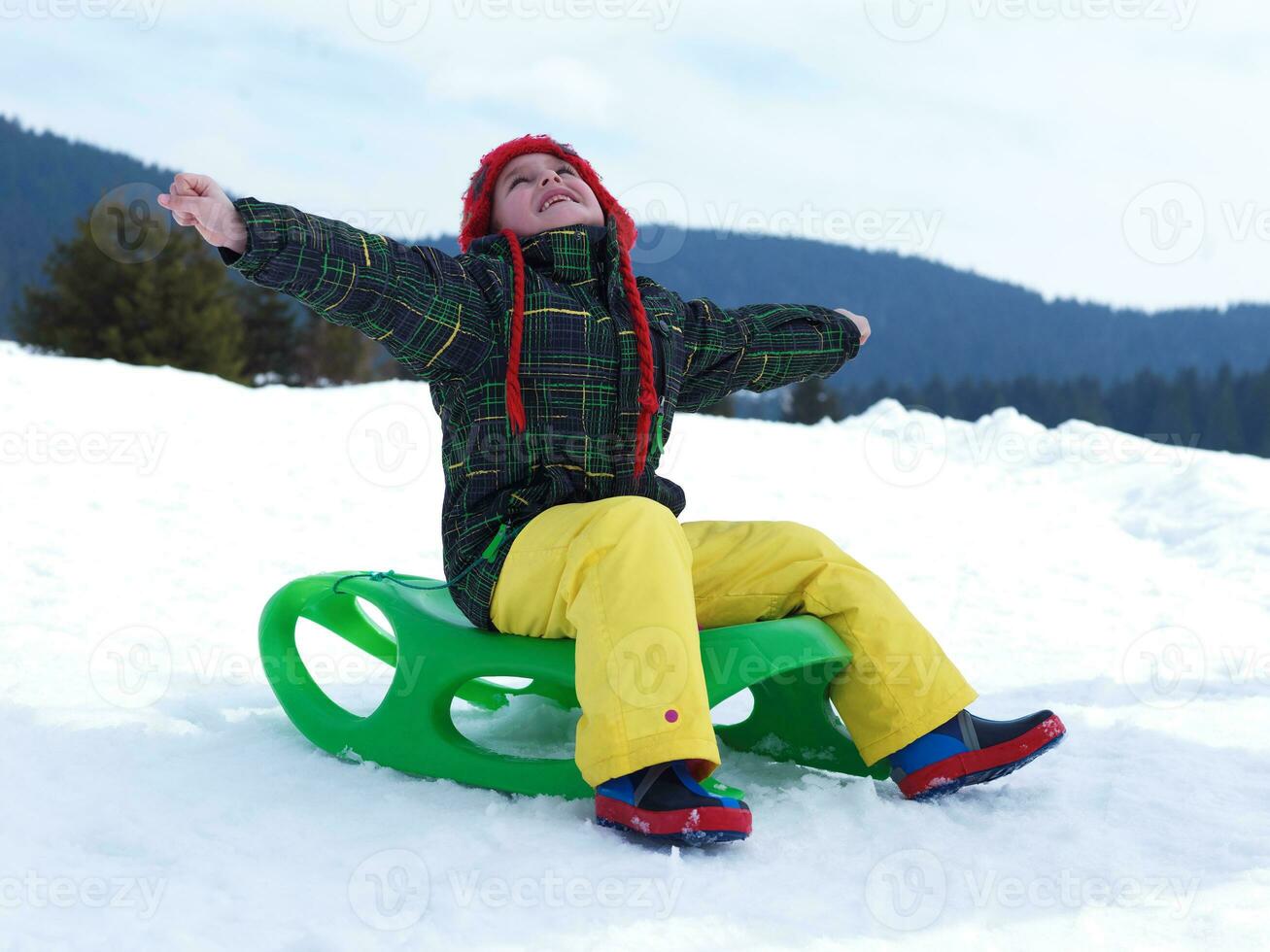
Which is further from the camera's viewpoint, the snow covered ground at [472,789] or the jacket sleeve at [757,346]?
the jacket sleeve at [757,346]

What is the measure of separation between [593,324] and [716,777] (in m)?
0.87

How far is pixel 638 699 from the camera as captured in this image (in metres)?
1.54

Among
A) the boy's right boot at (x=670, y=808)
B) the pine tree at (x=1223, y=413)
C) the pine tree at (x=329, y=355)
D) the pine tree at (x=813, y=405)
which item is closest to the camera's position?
the boy's right boot at (x=670, y=808)

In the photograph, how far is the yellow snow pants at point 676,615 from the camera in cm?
154

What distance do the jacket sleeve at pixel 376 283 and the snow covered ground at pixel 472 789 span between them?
30.1 inches

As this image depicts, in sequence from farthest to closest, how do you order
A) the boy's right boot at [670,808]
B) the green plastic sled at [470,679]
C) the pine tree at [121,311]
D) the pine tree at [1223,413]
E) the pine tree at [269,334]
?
the pine tree at [269,334] → the pine tree at [121,311] → the pine tree at [1223,413] → the green plastic sled at [470,679] → the boy's right boot at [670,808]

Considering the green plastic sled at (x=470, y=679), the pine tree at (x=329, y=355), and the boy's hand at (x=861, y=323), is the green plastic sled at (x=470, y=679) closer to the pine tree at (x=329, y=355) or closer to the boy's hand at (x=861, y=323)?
the boy's hand at (x=861, y=323)

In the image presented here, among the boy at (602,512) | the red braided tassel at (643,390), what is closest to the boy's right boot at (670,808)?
the boy at (602,512)

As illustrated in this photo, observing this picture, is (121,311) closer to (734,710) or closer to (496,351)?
(734,710)

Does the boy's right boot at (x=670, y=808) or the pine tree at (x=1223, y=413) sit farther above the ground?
the pine tree at (x=1223, y=413)

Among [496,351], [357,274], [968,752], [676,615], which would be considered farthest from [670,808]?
[357,274]

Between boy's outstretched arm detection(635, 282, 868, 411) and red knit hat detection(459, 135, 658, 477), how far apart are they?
0.19m

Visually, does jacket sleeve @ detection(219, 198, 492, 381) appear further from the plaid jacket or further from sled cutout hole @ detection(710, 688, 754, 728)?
sled cutout hole @ detection(710, 688, 754, 728)

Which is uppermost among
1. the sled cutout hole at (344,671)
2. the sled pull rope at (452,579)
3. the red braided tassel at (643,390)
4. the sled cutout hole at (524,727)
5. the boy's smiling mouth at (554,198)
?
the boy's smiling mouth at (554,198)
